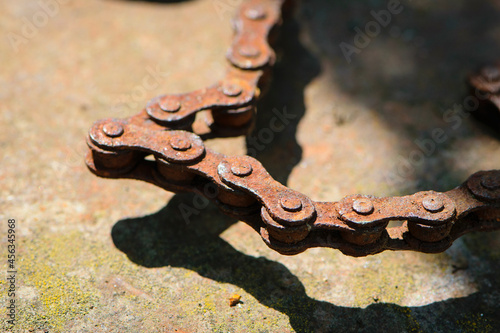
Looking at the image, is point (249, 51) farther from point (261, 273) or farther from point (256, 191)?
point (261, 273)

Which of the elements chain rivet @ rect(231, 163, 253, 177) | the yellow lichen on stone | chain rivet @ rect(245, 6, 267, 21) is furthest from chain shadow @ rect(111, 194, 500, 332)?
chain rivet @ rect(245, 6, 267, 21)

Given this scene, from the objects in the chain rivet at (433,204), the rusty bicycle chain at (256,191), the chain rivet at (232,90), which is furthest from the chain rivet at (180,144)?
the chain rivet at (433,204)

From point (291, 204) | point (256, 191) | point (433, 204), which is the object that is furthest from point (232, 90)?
point (433, 204)

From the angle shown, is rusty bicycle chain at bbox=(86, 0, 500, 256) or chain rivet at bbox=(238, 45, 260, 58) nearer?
rusty bicycle chain at bbox=(86, 0, 500, 256)

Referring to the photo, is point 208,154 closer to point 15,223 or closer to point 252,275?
point 252,275

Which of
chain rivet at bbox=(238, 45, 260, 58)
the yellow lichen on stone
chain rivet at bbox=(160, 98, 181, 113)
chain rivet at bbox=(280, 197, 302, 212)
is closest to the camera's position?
chain rivet at bbox=(280, 197, 302, 212)

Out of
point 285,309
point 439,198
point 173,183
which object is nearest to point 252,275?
point 285,309

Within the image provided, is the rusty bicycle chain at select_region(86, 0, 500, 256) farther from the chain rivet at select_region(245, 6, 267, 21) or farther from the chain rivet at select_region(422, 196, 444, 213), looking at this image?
the chain rivet at select_region(245, 6, 267, 21)

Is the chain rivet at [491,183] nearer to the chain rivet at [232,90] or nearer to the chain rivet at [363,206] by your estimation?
the chain rivet at [363,206]
